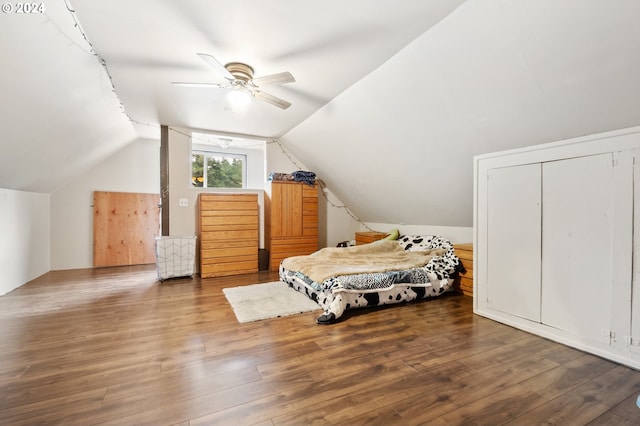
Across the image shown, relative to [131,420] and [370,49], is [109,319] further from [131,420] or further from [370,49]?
[370,49]

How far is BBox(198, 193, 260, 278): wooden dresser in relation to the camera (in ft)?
14.9

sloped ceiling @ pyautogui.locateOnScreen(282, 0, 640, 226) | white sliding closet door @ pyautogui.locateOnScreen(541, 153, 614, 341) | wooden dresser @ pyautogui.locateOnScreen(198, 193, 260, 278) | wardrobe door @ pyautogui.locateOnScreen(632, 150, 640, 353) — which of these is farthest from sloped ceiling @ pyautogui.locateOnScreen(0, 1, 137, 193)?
wardrobe door @ pyautogui.locateOnScreen(632, 150, 640, 353)

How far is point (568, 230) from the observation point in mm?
2244

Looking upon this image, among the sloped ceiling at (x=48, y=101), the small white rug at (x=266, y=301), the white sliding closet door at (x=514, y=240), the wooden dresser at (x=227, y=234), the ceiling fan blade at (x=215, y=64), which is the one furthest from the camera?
the wooden dresser at (x=227, y=234)

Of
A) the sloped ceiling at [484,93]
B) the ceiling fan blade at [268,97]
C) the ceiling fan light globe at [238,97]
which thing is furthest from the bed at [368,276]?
the ceiling fan light globe at [238,97]

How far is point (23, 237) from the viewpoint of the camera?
414 centimetres

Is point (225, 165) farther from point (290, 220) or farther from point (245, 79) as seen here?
point (245, 79)

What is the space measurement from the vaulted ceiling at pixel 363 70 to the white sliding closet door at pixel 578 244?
16.7 inches

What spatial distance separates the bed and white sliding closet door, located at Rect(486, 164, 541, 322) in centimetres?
76

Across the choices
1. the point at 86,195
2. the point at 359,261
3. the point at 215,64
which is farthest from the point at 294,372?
the point at 86,195

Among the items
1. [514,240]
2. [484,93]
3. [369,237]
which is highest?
[484,93]

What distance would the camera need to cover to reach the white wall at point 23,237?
364 cm

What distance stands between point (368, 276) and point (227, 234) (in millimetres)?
2675

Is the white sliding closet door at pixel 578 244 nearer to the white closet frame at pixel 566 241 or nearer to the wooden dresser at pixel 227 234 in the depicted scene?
the white closet frame at pixel 566 241
